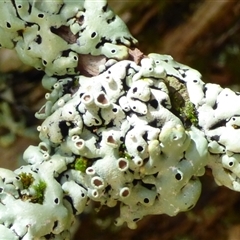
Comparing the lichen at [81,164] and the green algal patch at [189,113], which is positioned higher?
the green algal patch at [189,113]

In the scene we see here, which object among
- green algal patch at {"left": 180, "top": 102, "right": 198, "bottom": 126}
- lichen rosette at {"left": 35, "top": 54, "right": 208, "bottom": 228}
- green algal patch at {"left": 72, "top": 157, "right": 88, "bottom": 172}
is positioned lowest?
green algal patch at {"left": 72, "top": 157, "right": 88, "bottom": 172}

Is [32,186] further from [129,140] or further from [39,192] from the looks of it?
A: [129,140]

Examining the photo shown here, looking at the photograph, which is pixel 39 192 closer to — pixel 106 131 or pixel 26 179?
pixel 26 179

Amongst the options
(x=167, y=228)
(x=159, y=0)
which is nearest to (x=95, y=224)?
(x=167, y=228)

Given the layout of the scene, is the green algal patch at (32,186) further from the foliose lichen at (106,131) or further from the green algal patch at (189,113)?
the green algal patch at (189,113)

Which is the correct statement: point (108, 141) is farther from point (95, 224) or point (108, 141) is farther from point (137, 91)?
point (95, 224)

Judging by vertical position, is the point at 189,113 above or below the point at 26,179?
above

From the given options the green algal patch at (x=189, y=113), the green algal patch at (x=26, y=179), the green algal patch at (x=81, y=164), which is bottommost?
the green algal patch at (x=26, y=179)

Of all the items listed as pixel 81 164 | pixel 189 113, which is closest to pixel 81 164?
pixel 81 164

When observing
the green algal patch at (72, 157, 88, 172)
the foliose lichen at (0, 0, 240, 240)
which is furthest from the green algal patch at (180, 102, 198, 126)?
the green algal patch at (72, 157, 88, 172)

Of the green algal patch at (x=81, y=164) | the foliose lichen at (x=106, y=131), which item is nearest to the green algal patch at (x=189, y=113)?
the foliose lichen at (x=106, y=131)

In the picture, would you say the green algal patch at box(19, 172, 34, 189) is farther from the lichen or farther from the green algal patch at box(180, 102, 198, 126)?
the green algal patch at box(180, 102, 198, 126)
